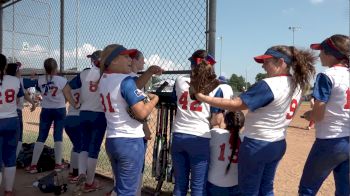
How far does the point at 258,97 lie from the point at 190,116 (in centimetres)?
86

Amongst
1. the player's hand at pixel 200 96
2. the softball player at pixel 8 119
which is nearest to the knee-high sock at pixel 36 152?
the softball player at pixel 8 119

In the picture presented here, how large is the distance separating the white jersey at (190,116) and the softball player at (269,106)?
19.9 inches

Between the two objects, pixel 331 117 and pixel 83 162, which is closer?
pixel 331 117

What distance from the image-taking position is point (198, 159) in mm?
3570

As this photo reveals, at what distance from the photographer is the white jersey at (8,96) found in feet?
14.6

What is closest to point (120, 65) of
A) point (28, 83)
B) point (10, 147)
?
point (10, 147)

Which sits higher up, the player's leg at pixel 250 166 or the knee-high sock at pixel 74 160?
the player's leg at pixel 250 166

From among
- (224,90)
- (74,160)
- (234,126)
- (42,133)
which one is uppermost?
(224,90)

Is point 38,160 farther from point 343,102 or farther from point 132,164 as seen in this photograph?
point 343,102

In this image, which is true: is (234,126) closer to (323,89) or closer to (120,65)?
(323,89)

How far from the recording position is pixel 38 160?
6391 millimetres

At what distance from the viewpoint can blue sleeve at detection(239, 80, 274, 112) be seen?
2.99 m

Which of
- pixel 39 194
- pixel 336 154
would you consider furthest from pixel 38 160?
pixel 336 154

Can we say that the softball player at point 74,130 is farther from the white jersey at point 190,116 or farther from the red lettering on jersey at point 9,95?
the white jersey at point 190,116
